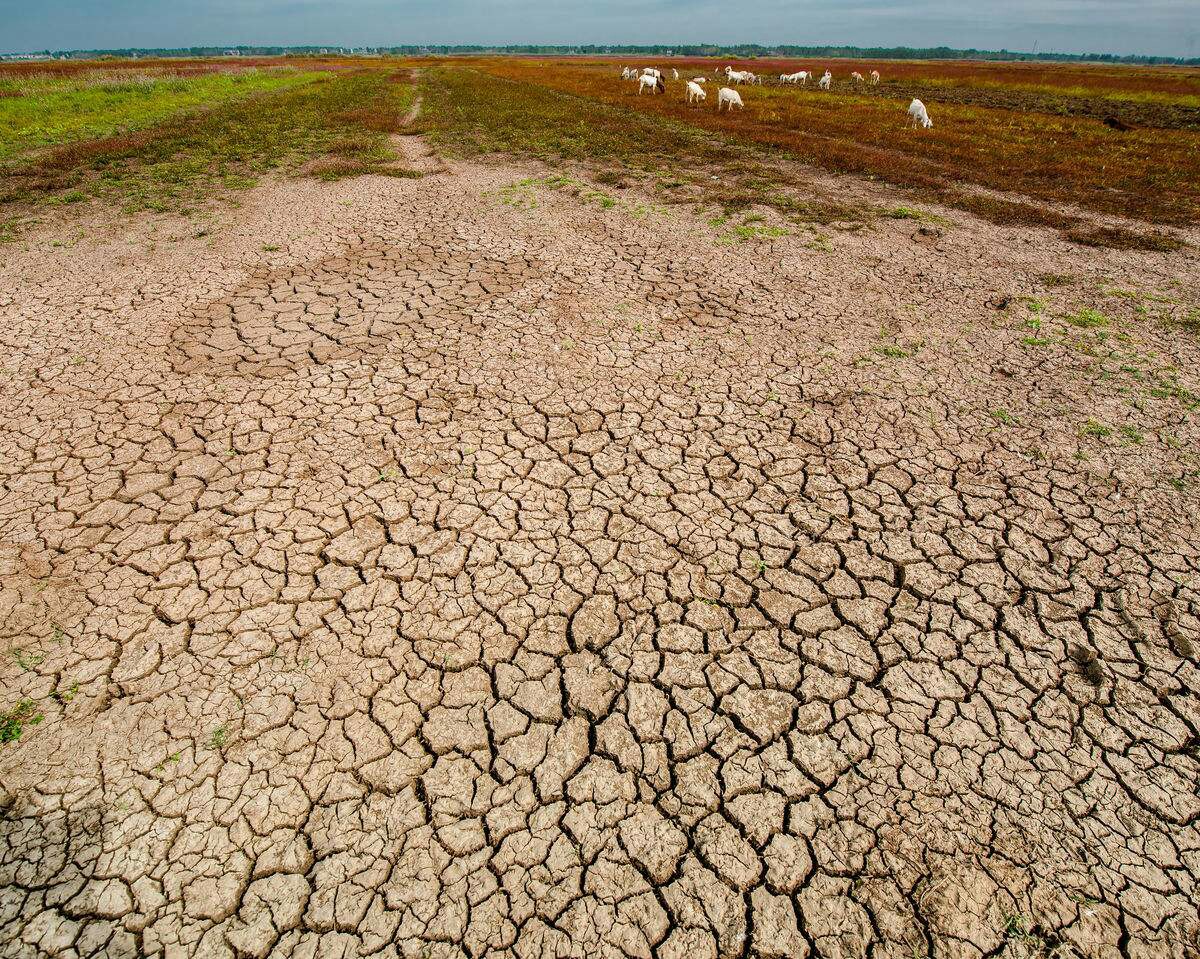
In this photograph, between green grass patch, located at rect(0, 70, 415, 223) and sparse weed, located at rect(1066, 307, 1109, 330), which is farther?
green grass patch, located at rect(0, 70, 415, 223)

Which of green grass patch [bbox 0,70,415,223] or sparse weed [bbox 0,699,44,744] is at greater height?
green grass patch [bbox 0,70,415,223]

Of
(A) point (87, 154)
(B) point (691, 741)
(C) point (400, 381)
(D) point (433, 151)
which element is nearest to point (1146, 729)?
(B) point (691, 741)

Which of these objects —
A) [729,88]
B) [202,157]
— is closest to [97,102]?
[202,157]

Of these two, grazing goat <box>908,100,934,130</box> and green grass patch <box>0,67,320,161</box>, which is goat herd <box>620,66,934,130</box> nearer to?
grazing goat <box>908,100,934,130</box>

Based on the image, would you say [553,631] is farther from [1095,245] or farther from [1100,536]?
[1095,245]

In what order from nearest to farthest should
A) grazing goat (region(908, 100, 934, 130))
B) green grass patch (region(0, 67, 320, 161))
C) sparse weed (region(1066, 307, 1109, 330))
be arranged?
sparse weed (region(1066, 307, 1109, 330)) → green grass patch (region(0, 67, 320, 161)) → grazing goat (region(908, 100, 934, 130))

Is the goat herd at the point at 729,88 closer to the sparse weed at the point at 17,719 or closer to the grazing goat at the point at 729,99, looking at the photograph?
the grazing goat at the point at 729,99

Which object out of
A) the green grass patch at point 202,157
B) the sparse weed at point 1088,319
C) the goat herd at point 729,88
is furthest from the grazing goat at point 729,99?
the sparse weed at point 1088,319

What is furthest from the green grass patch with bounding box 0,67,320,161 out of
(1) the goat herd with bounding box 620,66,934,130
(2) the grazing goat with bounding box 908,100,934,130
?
(2) the grazing goat with bounding box 908,100,934,130

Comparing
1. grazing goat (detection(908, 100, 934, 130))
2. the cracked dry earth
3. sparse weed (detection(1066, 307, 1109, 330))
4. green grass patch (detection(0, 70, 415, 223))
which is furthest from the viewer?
grazing goat (detection(908, 100, 934, 130))
